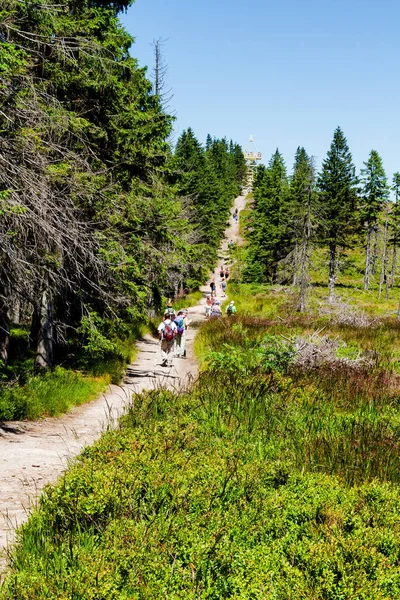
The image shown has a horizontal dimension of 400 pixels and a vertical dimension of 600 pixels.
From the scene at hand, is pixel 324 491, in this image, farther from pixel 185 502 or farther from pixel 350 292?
pixel 350 292

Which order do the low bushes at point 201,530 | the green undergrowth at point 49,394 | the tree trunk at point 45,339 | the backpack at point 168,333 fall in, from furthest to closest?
the backpack at point 168,333, the tree trunk at point 45,339, the green undergrowth at point 49,394, the low bushes at point 201,530

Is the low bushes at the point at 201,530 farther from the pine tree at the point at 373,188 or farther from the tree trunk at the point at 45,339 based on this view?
the pine tree at the point at 373,188

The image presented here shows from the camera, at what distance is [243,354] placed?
40.1ft

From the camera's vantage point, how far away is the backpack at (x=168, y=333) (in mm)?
15438

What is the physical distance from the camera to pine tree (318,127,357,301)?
2242 inches

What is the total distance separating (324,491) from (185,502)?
4.49 ft

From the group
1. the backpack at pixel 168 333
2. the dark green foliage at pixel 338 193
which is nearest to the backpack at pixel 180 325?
the backpack at pixel 168 333

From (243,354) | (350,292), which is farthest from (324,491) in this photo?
(350,292)

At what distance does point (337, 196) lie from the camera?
57656 mm

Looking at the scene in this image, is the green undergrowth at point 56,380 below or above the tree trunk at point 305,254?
below

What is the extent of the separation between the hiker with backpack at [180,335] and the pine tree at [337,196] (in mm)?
39947

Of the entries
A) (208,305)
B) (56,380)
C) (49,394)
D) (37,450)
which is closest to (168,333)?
(56,380)

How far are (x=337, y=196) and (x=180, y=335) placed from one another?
45390mm

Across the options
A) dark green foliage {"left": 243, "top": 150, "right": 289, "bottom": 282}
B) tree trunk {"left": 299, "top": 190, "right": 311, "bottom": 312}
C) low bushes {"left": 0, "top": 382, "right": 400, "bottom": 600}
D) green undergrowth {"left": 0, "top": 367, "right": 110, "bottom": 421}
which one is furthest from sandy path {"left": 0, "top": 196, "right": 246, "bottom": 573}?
dark green foliage {"left": 243, "top": 150, "right": 289, "bottom": 282}
